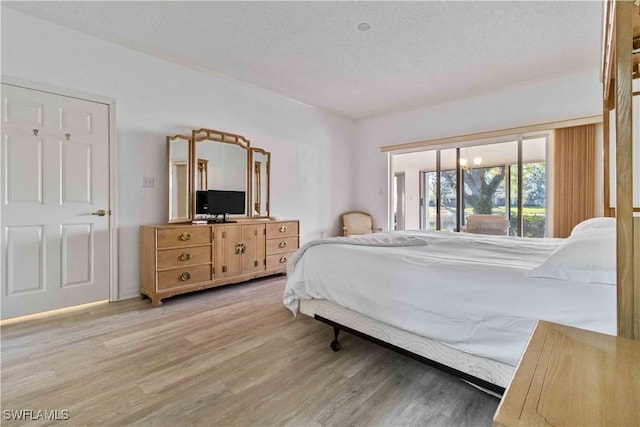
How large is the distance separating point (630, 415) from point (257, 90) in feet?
14.9

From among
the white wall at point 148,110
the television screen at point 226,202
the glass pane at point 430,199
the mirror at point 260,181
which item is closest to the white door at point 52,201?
the white wall at point 148,110

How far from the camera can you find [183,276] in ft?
10.3

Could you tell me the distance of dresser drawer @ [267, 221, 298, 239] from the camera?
399 centimetres

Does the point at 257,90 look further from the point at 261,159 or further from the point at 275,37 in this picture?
the point at 275,37

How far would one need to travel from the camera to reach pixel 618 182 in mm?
744

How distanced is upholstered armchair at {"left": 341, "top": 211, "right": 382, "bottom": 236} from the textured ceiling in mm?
2379

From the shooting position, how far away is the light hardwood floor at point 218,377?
143 centimetres

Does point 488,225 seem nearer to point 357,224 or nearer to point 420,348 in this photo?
point 357,224

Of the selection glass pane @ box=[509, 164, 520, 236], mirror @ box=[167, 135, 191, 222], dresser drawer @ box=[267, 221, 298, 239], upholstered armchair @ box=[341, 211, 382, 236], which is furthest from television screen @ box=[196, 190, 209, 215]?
glass pane @ box=[509, 164, 520, 236]

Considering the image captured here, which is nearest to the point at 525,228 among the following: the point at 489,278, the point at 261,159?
the point at 489,278

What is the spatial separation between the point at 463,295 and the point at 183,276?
2738 mm

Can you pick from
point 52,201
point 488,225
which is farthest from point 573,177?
point 52,201

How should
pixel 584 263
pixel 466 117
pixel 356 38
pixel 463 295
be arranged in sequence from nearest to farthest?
1. pixel 584 263
2. pixel 463 295
3. pixel 356 38
4. pixel 466 117

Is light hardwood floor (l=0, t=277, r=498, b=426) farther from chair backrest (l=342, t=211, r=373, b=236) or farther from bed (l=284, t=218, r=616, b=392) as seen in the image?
chair backrest (l=342, t=211, r=373, b=236)
